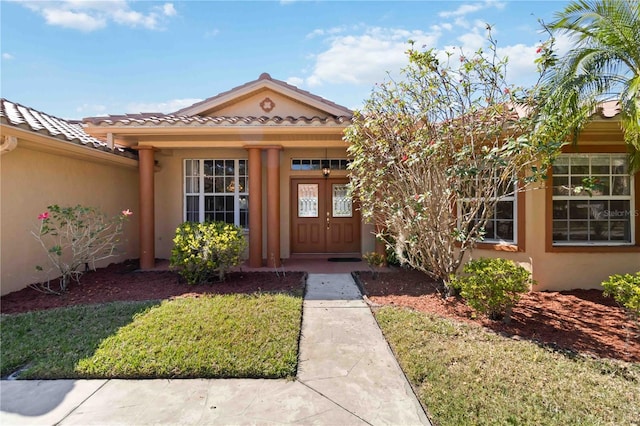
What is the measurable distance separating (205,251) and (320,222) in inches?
171

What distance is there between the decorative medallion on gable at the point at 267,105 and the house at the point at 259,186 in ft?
0.10

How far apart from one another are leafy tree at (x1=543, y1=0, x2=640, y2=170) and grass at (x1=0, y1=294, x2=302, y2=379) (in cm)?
542

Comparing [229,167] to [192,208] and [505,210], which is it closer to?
[192,208]

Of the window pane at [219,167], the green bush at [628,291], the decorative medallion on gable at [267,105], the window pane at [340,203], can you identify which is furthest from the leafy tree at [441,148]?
the window pane at [219,167]

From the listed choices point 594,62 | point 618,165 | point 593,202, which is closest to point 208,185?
point 594,62

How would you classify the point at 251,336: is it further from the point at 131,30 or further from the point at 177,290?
the point at 131,30

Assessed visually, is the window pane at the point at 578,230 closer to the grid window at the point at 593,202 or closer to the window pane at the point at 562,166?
the grid window at the point at 593,202

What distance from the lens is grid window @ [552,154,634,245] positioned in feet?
22.3

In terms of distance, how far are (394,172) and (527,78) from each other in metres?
2.66

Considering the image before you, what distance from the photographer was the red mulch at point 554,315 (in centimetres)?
429

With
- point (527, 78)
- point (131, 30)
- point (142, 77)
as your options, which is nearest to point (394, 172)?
point (527, 78)

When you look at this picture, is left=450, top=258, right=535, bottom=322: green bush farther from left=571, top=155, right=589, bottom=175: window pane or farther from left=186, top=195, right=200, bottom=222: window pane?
left=186, top=195, right=200, bottom=222: window pane

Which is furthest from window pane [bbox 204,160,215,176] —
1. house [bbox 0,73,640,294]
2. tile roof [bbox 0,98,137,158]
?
tile roof [bbox 0,98,137,158]

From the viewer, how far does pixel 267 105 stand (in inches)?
397
